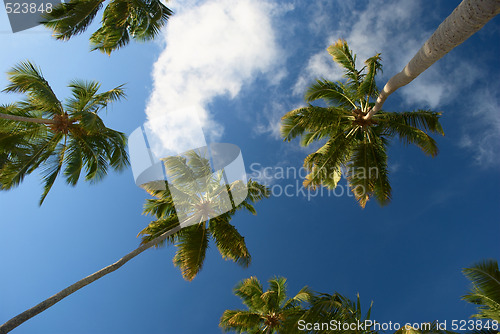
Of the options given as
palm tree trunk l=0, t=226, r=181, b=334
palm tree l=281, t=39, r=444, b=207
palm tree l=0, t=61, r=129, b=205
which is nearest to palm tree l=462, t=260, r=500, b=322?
palm tree l=281, t=39, r=444, b=207

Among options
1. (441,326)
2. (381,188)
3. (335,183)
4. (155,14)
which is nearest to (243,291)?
(335,183)

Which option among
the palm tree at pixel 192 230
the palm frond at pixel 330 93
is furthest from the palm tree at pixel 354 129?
the palm tree at pixel 192 230

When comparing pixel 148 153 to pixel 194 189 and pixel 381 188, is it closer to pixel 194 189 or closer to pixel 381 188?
pixel 194 189

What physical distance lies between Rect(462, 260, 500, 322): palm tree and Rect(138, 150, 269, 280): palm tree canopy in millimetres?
7175

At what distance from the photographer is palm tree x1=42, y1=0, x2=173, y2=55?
9.52 m

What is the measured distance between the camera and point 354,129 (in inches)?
457

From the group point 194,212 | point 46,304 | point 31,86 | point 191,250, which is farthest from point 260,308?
point 31,86

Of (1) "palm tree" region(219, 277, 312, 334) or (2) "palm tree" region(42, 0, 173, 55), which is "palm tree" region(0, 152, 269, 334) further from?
(2) "palm tree" region(42, 0, 173, 55)

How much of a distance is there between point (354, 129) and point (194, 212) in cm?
754

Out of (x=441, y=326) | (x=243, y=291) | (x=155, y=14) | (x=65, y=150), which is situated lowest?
(x=441, y=326)

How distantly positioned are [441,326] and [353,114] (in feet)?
25.1

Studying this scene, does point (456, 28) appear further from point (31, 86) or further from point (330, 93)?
point (31, 86)

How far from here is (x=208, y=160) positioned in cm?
1139

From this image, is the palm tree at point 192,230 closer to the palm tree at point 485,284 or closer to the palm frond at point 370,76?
the palm frond at point 370,76
